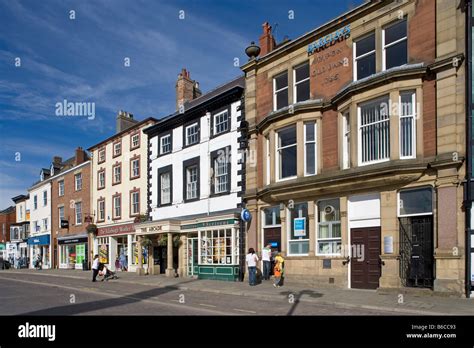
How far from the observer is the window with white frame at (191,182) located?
1011 inches

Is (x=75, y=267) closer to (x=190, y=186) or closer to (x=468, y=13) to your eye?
(x=190, y=186)

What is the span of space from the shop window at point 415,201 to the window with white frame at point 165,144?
16.3 m

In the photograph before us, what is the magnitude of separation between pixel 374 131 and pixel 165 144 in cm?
1577

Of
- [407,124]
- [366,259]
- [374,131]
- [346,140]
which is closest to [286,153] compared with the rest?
[346,140]

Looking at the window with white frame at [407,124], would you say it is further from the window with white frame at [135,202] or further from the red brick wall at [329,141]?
the window with white frame at [135,202]

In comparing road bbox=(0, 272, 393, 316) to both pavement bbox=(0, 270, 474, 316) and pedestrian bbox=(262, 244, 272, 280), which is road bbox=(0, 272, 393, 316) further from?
pedestrian bbox=(262, 244, 272, 280)

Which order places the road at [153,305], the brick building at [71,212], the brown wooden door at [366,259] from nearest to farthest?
the road at [153,305] < the brown wooden door at [366,259] < the brick building at [71,212]

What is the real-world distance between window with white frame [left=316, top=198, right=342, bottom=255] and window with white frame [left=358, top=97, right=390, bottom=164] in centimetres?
246

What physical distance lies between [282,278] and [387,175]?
267 inches

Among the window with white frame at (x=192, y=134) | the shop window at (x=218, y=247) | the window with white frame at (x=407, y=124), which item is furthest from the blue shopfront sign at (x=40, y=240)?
the window with white frame at (x=407, y=124)

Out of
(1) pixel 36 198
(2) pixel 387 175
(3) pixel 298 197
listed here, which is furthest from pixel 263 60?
(1) pixel 36 198

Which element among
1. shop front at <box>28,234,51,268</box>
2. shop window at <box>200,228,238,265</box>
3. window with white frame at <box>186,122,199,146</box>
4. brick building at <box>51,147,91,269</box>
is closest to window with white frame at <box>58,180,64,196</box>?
brick building at <box>51,147,91,269</box>

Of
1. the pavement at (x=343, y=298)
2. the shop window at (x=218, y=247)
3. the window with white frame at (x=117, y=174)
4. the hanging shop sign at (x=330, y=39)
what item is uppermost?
the hanging shop sign at (x=330, y=39)
